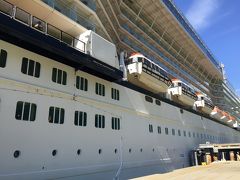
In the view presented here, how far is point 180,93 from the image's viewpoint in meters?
26.5

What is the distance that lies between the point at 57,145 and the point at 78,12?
29.0ft

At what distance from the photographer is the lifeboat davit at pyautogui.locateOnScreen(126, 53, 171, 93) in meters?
18.9

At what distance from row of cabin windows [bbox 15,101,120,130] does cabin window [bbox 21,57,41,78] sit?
4.82 ft

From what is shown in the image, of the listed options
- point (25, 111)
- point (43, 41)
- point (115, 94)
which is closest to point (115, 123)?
point (115, 94)

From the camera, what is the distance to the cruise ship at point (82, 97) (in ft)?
33.2

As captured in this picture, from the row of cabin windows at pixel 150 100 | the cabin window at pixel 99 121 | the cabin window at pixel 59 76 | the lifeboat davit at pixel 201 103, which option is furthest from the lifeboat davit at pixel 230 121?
the cabin window at pixel 59 76

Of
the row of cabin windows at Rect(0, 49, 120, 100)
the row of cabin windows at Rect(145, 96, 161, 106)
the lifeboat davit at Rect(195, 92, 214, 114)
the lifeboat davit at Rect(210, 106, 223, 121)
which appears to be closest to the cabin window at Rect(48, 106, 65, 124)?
the row of cabin windows at Rect(0, 49, 120, 100)

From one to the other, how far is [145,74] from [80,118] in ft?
26.4

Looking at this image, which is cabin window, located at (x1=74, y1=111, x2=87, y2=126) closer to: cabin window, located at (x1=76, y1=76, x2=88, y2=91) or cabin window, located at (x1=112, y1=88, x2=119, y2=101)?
cabin window, located at (x1=76, y1=76, x2=88, y2=91)

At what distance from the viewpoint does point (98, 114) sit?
14617mm

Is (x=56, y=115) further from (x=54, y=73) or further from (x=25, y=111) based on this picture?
(x=54, y=73)

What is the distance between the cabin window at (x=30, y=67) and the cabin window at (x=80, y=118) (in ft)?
9.85

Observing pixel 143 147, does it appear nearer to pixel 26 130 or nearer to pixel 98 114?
pixel 98 114

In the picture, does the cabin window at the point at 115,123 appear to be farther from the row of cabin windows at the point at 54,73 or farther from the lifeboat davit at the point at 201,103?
the lifeboat davit at the point at 201,103
